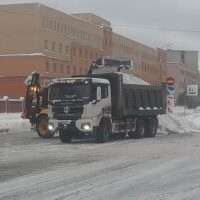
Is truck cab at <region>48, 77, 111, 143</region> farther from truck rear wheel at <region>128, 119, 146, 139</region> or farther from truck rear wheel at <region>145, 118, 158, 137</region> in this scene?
truck rear wheel at <region>145, 118, 158, 137</region>

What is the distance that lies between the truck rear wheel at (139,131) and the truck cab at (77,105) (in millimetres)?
3811

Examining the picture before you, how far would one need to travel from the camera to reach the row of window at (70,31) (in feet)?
290

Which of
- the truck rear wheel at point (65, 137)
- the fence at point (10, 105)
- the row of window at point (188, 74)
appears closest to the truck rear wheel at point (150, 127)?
the truck rear wheel at point (65, 137)

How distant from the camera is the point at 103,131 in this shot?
23812 mm

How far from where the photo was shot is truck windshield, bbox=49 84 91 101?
907 inches

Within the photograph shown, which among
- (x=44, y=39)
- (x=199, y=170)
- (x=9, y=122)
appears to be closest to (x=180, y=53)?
(x=44, y=39)

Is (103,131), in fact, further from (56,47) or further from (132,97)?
(56,47)

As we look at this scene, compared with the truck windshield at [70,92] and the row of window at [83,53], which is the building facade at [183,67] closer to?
the row of window at [83,53]

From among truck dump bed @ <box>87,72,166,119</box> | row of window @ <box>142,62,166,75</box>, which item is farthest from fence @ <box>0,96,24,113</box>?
row of window @ <box>142,62,166,75</box>

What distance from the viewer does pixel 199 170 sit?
46.5 feet

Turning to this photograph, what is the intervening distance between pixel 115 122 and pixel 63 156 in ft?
26.0

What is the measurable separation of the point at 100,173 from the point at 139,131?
1430cm

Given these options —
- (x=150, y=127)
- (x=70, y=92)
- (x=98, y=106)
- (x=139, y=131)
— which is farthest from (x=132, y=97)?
(x=70, y=92)

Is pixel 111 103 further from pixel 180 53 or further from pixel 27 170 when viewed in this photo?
pixel 180 53
